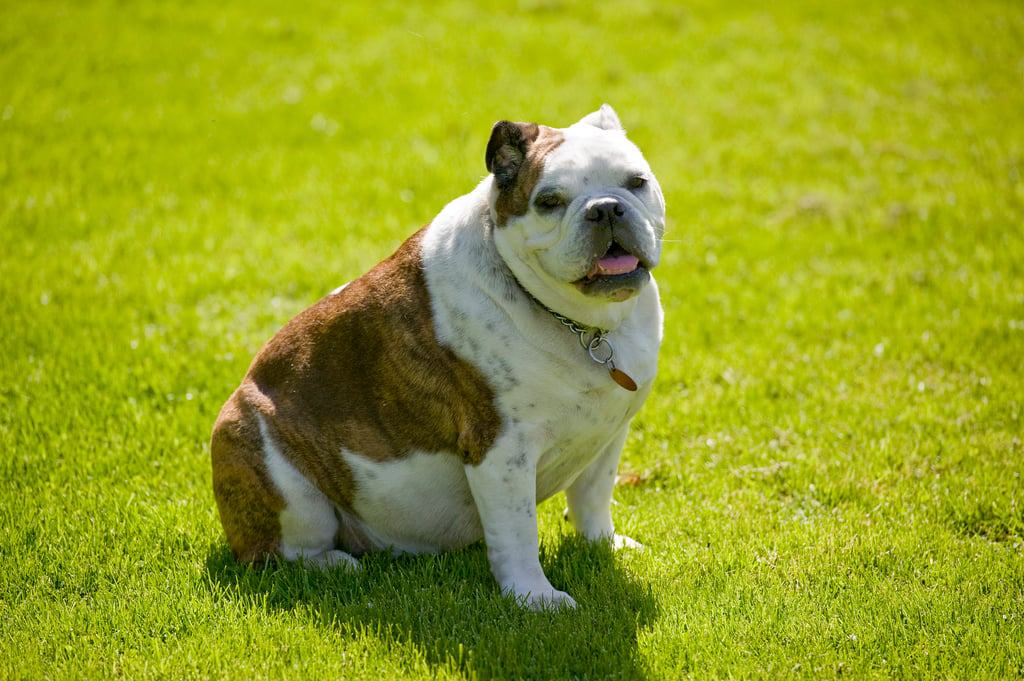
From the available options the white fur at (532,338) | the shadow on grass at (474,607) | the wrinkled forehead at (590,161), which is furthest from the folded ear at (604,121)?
the shadow on grass at (474,607)

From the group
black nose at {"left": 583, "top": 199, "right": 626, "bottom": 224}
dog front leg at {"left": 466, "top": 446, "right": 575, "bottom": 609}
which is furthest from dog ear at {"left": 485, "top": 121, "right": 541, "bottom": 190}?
dog front leg at {"left": 466, "top": 446, "right": 575, "bottom": 609}

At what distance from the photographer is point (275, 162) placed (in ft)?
35.2

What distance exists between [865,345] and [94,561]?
5.51 metres

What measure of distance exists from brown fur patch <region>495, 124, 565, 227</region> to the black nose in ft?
0.99

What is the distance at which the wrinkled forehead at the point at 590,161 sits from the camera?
4.27 metres

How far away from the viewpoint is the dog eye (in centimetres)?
427

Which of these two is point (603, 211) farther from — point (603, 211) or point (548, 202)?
point (548, 202)

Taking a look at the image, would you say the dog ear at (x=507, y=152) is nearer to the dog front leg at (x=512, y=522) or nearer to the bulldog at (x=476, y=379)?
the bulldog at (x=476, y=379)

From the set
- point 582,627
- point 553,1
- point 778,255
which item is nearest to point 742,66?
point 553,1

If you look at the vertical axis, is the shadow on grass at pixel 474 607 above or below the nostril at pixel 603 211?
below

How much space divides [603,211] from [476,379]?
0.96 metres

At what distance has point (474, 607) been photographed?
4609mm

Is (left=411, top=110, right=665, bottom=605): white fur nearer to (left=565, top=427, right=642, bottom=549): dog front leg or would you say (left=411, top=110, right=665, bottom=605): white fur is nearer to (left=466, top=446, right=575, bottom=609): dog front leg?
(left=466, top=446, right=575, bottom=609): dog front leg

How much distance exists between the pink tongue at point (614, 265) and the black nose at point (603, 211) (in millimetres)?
167
